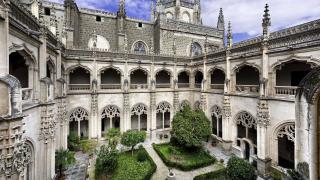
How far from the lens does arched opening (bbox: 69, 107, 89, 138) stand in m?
16.9

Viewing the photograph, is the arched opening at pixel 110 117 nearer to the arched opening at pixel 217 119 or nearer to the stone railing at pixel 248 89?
the arched opening at pixel 217 119

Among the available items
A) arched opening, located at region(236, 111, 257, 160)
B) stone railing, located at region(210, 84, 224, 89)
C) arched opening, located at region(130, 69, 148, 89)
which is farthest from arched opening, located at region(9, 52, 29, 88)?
arched opening, located at region(236, 111, 257, 160)

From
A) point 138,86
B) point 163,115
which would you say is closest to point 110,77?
point 138,86

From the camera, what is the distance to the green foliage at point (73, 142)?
15.9 meters

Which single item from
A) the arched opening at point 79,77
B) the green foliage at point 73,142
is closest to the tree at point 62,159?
the green foliage at point 73,142

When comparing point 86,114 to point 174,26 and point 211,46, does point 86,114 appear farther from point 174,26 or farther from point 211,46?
point 211,46

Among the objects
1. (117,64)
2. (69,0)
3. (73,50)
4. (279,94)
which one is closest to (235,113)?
(279,94)

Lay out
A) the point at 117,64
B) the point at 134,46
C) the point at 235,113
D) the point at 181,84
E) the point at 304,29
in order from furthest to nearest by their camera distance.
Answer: the point at 134,46
the point at 181,84
the point at 117,64
the point at 235,113
the point at 304,29

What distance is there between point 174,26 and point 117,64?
37.3 feet

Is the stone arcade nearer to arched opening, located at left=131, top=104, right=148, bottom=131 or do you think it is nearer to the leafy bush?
arched opening, located at left=131, top=104, right=148, bottom=131

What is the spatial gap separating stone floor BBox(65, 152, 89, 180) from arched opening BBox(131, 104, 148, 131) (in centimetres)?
669

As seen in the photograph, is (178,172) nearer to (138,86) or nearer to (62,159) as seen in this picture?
(62,159)

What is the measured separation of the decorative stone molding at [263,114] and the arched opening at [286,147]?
100cm

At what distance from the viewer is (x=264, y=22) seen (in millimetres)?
12359
